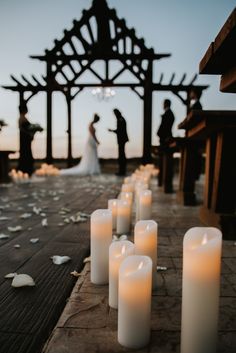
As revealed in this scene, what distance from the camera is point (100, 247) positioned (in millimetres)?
1844

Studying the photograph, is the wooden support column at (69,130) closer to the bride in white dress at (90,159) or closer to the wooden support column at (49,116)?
the wooden support column at (49,116)

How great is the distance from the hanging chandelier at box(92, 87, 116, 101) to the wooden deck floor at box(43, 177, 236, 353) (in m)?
11.4

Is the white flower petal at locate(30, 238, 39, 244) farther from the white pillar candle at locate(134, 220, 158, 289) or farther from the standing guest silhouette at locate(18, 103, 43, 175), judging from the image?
the standing guest silhouette at locate(18, 103, 43, 175)

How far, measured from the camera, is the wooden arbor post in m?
12.5

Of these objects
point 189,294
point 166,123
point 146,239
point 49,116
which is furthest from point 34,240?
point 49,116

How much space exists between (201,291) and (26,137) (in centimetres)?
1041

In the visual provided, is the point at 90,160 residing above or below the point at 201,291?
below

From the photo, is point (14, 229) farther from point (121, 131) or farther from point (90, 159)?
point (90, 159)

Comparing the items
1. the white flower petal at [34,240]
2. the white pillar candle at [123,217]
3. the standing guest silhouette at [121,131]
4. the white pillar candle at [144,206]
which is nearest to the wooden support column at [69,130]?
the standing guest silhouette at [121,131]

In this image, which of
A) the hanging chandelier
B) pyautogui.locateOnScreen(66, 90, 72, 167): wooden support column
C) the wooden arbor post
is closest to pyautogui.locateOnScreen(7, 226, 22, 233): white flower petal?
the wooden arbor post

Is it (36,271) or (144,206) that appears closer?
(36,271)

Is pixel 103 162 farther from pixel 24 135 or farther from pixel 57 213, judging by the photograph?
pixel 57 213

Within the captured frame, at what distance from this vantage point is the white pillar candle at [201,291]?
1.04m

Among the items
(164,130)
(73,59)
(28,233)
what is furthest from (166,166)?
(73,59)
